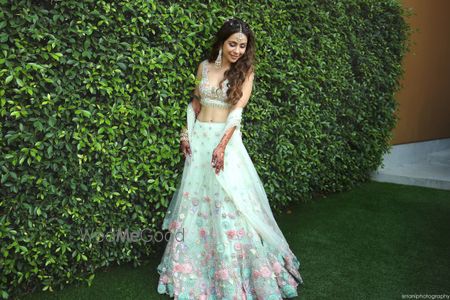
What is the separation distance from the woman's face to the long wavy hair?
0.10ft

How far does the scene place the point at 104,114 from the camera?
2.92 m

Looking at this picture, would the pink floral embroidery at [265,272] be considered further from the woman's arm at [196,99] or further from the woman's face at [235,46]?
the woman's face at [235,46]

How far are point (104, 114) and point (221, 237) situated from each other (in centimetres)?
118

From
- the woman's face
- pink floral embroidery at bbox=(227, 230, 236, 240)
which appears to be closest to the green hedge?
the woman's face

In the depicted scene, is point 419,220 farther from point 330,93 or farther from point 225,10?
point 225,10

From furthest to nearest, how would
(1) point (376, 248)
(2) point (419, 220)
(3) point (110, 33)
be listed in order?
(2) point (419, 220), (1) point (376, 248), (3) point (110, 33)

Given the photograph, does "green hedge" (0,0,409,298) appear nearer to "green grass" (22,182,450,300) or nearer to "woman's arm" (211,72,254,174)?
"green grass" (22,182,450,300)

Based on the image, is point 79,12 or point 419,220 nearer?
point 79,12

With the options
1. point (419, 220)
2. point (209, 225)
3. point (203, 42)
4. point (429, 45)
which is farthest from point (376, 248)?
point (429, 45)

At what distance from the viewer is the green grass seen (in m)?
3.12

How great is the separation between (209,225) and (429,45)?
593cm

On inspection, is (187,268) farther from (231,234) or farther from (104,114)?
(104,114)

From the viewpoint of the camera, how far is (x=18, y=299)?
9.62 feet

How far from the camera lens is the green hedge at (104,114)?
2.61 metres
